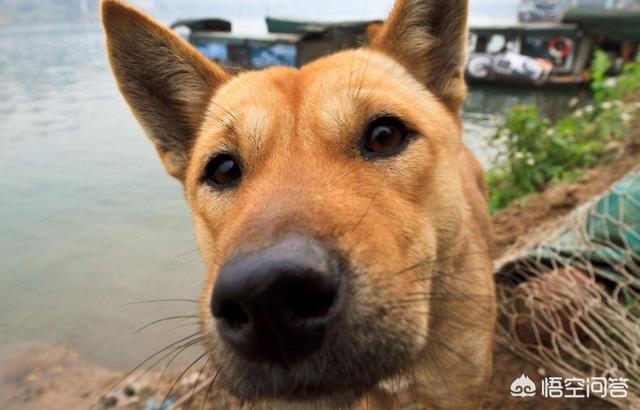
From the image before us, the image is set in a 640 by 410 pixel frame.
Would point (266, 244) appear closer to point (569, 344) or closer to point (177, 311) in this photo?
point (569, 344)

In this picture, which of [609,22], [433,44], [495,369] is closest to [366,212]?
[433,44]

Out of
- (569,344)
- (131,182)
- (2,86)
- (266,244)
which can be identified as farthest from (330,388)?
(2,86)

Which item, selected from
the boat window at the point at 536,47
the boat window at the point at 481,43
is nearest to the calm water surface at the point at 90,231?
the boat window at the point at 536,47

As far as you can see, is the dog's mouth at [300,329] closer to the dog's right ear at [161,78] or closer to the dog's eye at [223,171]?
the dog's eye at [223,171]

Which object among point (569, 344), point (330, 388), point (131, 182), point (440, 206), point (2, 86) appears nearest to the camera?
point (330, 388)

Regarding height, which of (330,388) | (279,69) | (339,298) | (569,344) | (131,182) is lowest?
(131,182)

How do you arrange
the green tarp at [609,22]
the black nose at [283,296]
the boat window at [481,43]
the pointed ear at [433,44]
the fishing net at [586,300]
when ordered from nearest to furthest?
the black nose at [283,296]
the pointed ear at [433,44]
the fishing net at [586,300]
the green tarp at [609,22]
the boat window at [481,43]

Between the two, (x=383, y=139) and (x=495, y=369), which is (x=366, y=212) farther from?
(x=495, y=369)
